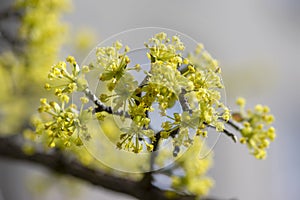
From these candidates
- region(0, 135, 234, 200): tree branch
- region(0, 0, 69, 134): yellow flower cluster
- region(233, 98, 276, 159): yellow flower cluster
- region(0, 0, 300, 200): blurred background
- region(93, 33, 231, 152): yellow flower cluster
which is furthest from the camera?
region(0, 0, 300, 200): blurred background

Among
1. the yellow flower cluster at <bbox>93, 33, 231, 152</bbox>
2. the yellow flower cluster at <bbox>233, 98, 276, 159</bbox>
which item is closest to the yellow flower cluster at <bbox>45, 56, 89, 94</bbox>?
the yellow flower cluster at <bbox>93, 33, 231, 152</bbox>

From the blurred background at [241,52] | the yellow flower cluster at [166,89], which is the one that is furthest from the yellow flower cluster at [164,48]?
the blurred background at [241,52]

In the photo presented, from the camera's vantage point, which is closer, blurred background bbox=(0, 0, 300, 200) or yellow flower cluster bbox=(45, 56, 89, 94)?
yellow flower cluster bbox=(45, 56, 89, 94)

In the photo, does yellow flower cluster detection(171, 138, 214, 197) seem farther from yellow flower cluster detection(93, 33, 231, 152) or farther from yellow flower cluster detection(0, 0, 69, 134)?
yellow flower cluster detection(0, 0, 69, 134)

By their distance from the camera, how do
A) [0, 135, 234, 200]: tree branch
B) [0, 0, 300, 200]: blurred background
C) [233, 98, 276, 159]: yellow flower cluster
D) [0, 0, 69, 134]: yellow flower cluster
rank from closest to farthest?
[233, 98, 276, 159]: yellow flower cluster < [0, 135, 234, 200]: tree branch < [0, 0, 69, 134]: yellow flower cluster < [0, 0, 300, 200]: blurred background

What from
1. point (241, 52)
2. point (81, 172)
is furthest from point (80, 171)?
point (241, 52)

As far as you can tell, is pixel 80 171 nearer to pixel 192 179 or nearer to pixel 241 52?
pixel 192 179

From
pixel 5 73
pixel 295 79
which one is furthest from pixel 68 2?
pixel 295 79
